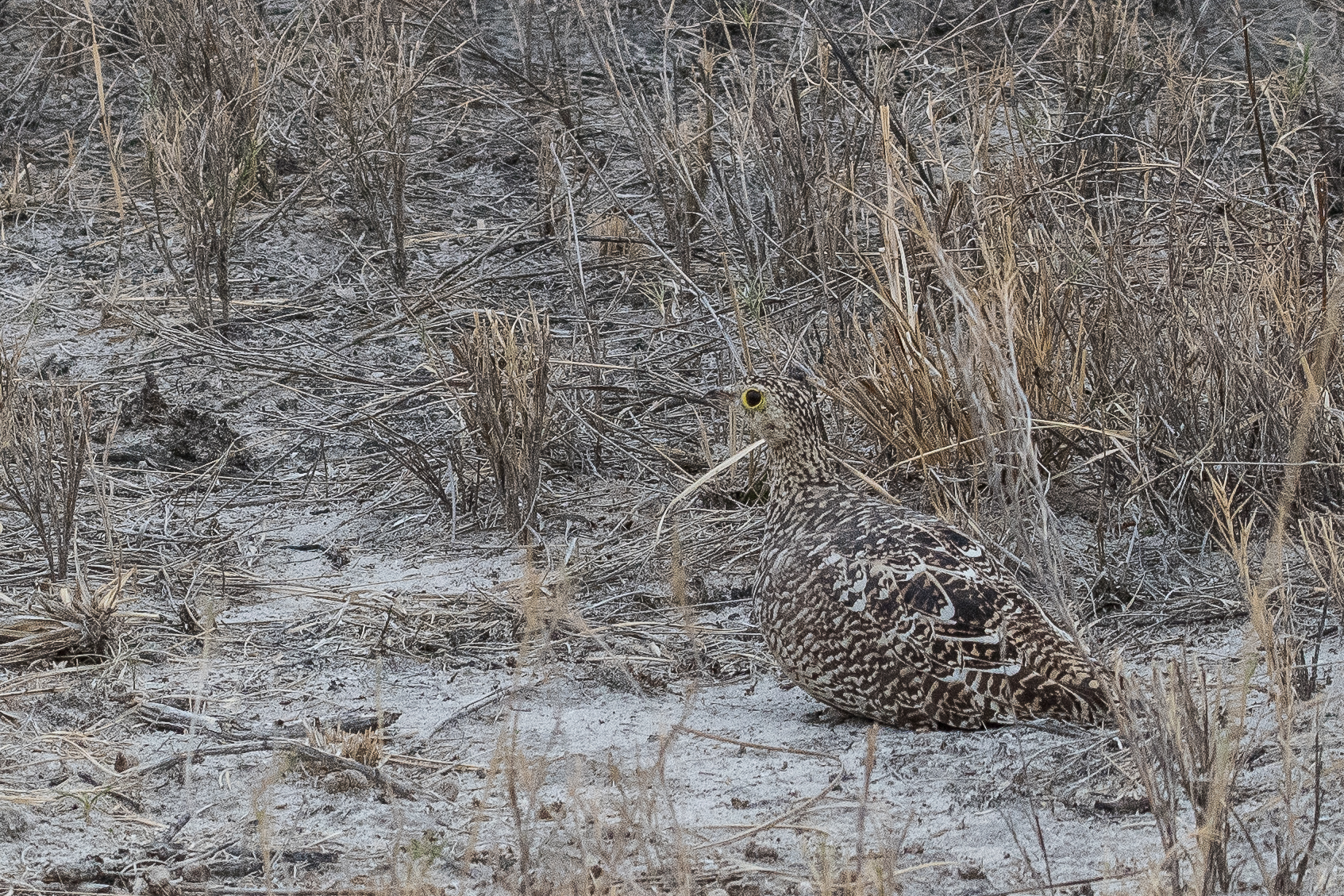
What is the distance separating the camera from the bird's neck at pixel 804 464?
12.4ft

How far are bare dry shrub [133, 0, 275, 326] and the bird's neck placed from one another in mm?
3339

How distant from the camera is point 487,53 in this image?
24.4ft

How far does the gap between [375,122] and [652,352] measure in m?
1.71

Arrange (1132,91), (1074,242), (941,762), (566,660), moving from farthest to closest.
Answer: (1132,91)
(1074,242)
(566,660)
(941,762)

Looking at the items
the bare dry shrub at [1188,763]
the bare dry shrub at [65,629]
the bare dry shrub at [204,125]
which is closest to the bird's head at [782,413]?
the bare dry shrub at [1188,763]

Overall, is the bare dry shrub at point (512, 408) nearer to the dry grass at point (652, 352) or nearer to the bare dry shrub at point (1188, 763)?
the dry grass at point (652, 352)

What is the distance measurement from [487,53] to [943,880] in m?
5.86

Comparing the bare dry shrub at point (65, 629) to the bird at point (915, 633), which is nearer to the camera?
the bird at point (915, 633)

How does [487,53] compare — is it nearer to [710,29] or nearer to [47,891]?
[710,29]

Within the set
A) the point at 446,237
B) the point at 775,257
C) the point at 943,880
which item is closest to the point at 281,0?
the point at 446,237

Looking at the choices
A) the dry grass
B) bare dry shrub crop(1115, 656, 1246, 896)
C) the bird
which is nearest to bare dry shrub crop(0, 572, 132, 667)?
the dry grass

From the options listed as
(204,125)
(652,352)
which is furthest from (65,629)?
(204,125)

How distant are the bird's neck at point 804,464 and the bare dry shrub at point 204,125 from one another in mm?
3339

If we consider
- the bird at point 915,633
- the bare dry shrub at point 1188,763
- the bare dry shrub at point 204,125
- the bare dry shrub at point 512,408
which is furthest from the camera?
the bare dry shrub at point 204,125
